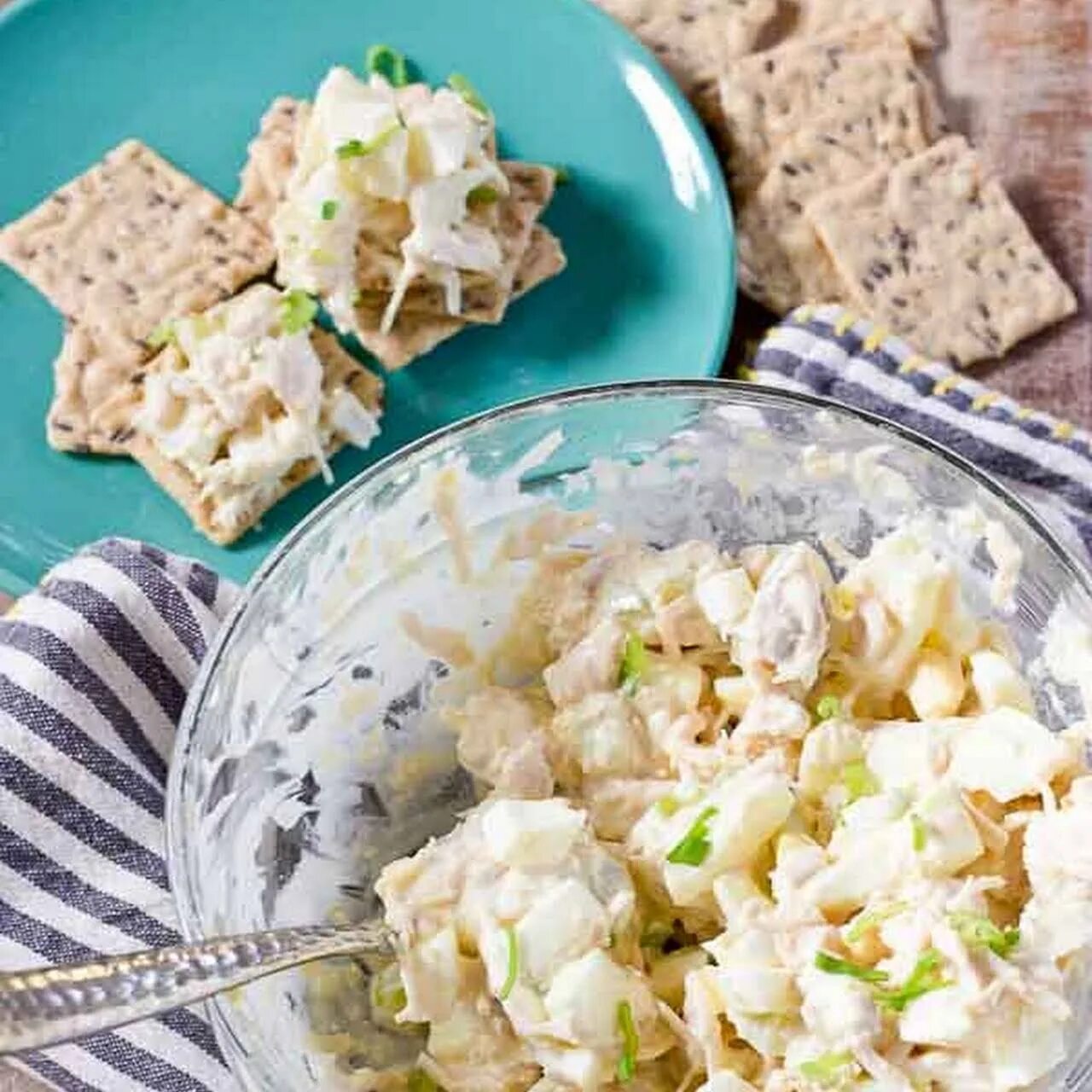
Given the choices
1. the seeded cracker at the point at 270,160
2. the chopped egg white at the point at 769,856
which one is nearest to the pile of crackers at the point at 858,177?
the seeded cracker at the point at 270,160

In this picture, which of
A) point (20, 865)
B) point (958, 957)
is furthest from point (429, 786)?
point (958, 957)

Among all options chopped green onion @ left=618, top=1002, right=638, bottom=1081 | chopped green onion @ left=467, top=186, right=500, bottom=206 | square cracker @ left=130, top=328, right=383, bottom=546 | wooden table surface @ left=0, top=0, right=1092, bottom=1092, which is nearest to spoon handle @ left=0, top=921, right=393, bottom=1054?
chopped green onion @ left=618, top=1002, right=638, bottom=1081

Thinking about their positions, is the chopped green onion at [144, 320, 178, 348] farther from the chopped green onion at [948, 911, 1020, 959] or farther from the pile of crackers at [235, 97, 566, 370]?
the chopped green onion at [948, 911, 1020, 959]

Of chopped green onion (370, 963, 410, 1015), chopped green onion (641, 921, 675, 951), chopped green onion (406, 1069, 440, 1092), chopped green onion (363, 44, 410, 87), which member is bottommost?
chopped green onion (406, 1069, 440, 1092)

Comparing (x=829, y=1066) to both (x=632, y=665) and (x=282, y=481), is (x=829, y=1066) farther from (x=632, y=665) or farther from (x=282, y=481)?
(x=282, y=481)

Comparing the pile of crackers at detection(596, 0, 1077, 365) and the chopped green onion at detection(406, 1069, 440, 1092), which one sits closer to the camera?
the chopped green onion at detection(406, 1069, 440, 1092)

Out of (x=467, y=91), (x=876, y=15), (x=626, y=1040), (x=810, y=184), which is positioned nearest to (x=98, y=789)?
(x=626, y=1040)

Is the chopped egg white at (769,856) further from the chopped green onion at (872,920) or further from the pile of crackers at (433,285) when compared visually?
the pile of crackers at (433,285)
